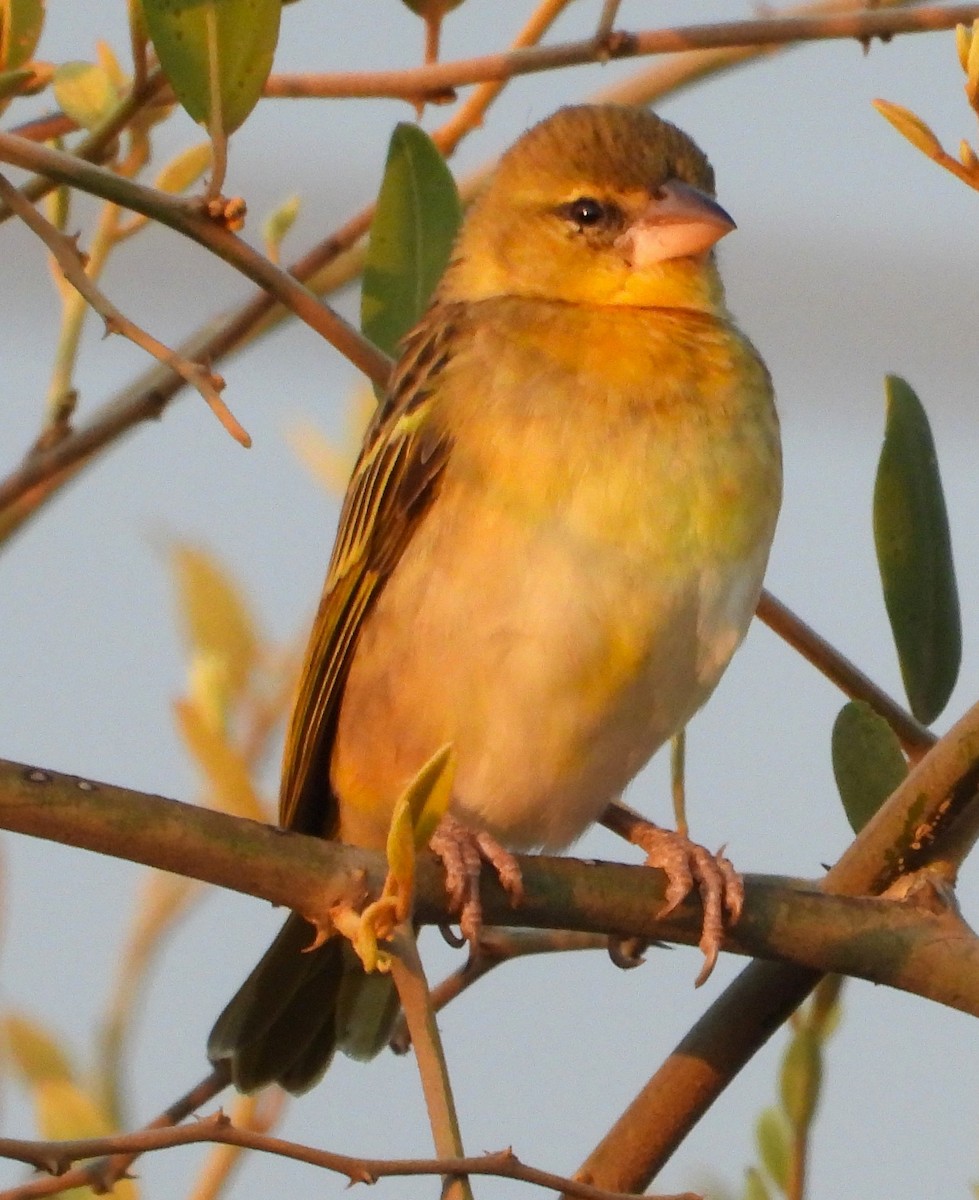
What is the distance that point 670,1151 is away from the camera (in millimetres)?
1528

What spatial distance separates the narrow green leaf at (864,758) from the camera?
67.1 inches

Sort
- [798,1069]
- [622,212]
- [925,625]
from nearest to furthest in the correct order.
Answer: [798,1069] < [925,625] < [622,212]

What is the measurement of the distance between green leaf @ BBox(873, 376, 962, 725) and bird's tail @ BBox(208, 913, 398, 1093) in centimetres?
78

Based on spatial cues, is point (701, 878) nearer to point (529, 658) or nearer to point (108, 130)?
point (529, 658)

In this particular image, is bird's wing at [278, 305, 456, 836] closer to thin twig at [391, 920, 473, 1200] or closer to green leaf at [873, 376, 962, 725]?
green leaf at [873, 376, 962, 725]

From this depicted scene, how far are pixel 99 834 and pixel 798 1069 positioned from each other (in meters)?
0.77

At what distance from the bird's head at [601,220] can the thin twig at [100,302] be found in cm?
103

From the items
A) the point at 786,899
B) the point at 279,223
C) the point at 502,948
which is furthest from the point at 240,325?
the point at 786,899

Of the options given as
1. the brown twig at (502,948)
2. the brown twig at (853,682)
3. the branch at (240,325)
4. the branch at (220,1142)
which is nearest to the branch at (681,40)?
the branch at (240,325)

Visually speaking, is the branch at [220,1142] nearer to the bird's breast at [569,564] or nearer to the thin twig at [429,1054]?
the thin twig at [429,1054]

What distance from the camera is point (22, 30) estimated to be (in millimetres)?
1799

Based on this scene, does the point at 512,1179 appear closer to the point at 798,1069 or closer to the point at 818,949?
the point at 818,949

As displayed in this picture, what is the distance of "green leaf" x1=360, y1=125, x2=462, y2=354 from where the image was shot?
2047mm

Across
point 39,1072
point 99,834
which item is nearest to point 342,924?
point 99,834
